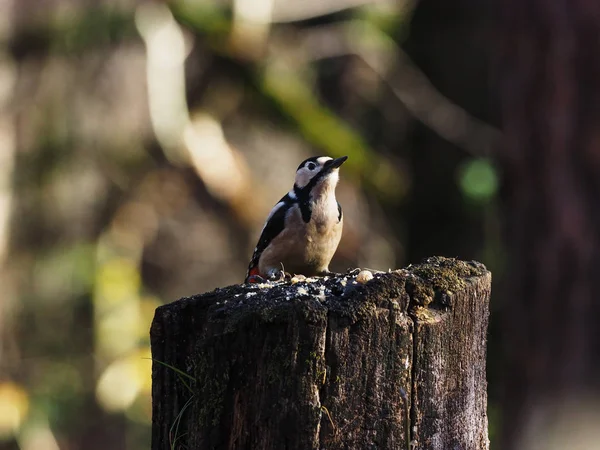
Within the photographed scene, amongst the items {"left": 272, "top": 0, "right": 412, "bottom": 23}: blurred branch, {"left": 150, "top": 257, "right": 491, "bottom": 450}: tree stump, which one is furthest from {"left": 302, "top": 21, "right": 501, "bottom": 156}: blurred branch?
{"left": 150, "top": 257, "right": 491, "bottom": 450}: tree stump

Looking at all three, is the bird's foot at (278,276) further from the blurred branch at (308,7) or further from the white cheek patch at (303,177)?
the blurred branch at (308,7)

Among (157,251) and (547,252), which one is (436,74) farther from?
(157,251)

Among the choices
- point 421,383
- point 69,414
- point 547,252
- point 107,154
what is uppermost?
point 107,154

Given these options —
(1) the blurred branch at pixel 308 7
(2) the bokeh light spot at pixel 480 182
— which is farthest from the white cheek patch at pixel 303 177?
(1) the blurred branch at pixel 308 7

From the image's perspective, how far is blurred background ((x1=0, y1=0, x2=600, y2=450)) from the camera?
244 inches

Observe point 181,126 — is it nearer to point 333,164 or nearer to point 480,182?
point 480,182

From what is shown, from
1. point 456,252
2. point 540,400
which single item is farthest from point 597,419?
point 456,252

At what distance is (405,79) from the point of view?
864 centimetres

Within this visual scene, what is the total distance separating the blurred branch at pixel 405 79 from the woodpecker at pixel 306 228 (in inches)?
143

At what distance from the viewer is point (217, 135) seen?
29.1ft

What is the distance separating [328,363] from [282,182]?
9145 mm

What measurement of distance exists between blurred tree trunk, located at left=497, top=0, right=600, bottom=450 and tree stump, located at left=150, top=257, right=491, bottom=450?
4138 mm

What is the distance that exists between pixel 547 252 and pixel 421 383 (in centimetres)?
442

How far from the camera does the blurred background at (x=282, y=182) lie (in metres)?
6.19
